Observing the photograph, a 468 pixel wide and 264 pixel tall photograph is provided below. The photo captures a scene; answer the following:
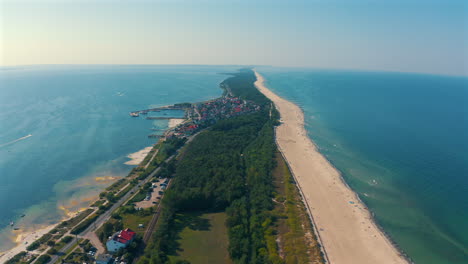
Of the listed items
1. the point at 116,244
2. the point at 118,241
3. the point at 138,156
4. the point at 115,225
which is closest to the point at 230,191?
the point at 115,225

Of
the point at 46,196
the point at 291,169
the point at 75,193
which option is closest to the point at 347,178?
the point at 291,169

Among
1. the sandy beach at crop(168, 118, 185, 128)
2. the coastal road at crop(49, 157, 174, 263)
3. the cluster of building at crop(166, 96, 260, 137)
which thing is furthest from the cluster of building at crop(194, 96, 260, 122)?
the coastal road at crop(49, 157, 174, 263)

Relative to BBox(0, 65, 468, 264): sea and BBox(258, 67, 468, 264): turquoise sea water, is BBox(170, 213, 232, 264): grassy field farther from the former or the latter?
BBox(258, 67, 468, 264): turquoise sea water

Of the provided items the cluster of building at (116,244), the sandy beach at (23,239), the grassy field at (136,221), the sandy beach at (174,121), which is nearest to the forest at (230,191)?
the grassy field at (136,221)

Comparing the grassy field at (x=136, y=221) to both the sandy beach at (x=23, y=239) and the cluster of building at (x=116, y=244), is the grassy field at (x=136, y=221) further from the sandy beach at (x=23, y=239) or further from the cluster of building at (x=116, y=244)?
the sandy beach at (x=23, y=239)

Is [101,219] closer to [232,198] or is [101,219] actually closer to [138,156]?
[232,198]

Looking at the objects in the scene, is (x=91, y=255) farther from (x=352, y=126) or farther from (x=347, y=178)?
(x=352, y=126)
